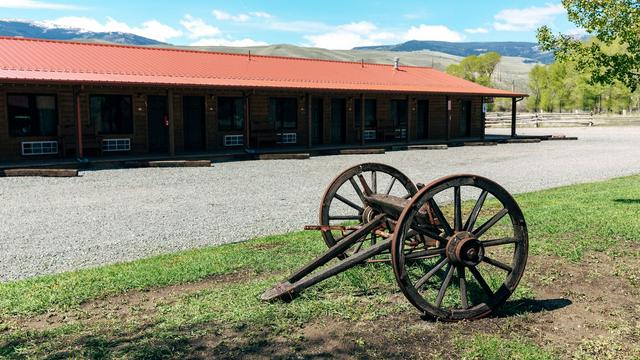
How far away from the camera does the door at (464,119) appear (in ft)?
105

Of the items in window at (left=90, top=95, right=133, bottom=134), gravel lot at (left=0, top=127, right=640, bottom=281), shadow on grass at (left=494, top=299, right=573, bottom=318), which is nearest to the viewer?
shadow on grass at (left=494, top=299, right=573, bottom=318)

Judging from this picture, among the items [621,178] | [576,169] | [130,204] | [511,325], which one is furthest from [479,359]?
[576,169]

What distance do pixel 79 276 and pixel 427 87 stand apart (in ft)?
83.0

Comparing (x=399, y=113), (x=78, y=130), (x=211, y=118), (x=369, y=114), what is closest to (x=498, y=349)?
(x=78, y=130)

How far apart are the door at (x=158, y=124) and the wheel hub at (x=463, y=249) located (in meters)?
18.3

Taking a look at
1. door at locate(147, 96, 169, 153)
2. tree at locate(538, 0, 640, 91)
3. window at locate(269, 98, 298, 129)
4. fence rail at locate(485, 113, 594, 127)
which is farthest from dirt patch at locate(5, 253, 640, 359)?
fence rail at locate(485, 113, 594, 127)

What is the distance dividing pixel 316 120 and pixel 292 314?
21.9 metres

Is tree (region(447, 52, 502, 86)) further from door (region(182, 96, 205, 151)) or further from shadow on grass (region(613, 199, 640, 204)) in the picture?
shadow on grass (region(613, 199, 640, 204))

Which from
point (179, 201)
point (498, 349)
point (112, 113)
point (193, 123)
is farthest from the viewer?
point (193, 123)

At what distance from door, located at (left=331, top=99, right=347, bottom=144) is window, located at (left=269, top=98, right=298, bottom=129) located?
2344 millimetres

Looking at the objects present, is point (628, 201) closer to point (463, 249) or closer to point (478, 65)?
point (463, 249)

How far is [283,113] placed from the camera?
24766mm

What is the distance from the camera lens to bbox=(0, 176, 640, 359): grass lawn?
4137 millimetres

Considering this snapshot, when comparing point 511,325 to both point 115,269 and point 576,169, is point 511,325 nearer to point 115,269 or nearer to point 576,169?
point 115,269
